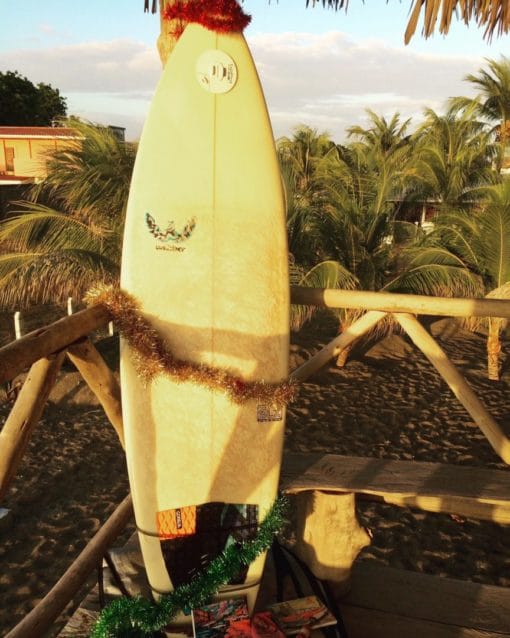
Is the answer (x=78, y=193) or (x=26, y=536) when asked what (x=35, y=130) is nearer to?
(x=78, y=193)

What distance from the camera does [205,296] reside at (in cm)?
214

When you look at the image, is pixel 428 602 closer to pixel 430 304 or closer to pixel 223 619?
pixel 223 619

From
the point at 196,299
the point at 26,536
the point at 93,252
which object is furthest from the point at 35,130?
the point at 196,299

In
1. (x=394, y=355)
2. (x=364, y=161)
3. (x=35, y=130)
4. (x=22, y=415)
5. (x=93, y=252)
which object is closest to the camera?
(x=22, y=415)

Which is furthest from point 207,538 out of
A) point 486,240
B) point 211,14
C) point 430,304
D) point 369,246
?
point 486,240

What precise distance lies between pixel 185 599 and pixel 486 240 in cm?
677

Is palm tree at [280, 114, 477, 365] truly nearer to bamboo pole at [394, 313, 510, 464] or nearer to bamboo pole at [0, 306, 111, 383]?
bamboo pole at [394, 313, 510, 464]

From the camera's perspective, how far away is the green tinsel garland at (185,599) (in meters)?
1.98

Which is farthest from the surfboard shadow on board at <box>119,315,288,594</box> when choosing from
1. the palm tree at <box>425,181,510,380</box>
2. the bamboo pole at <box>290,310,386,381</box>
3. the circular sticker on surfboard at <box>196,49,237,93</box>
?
the palm tree at <box>425,181,510,380</box>

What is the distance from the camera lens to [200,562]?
223cm

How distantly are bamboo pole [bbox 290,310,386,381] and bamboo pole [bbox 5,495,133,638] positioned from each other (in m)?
0.94

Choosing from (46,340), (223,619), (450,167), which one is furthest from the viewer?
(450,167)

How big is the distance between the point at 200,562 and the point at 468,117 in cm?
1446

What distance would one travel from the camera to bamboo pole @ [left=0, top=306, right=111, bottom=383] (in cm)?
136
